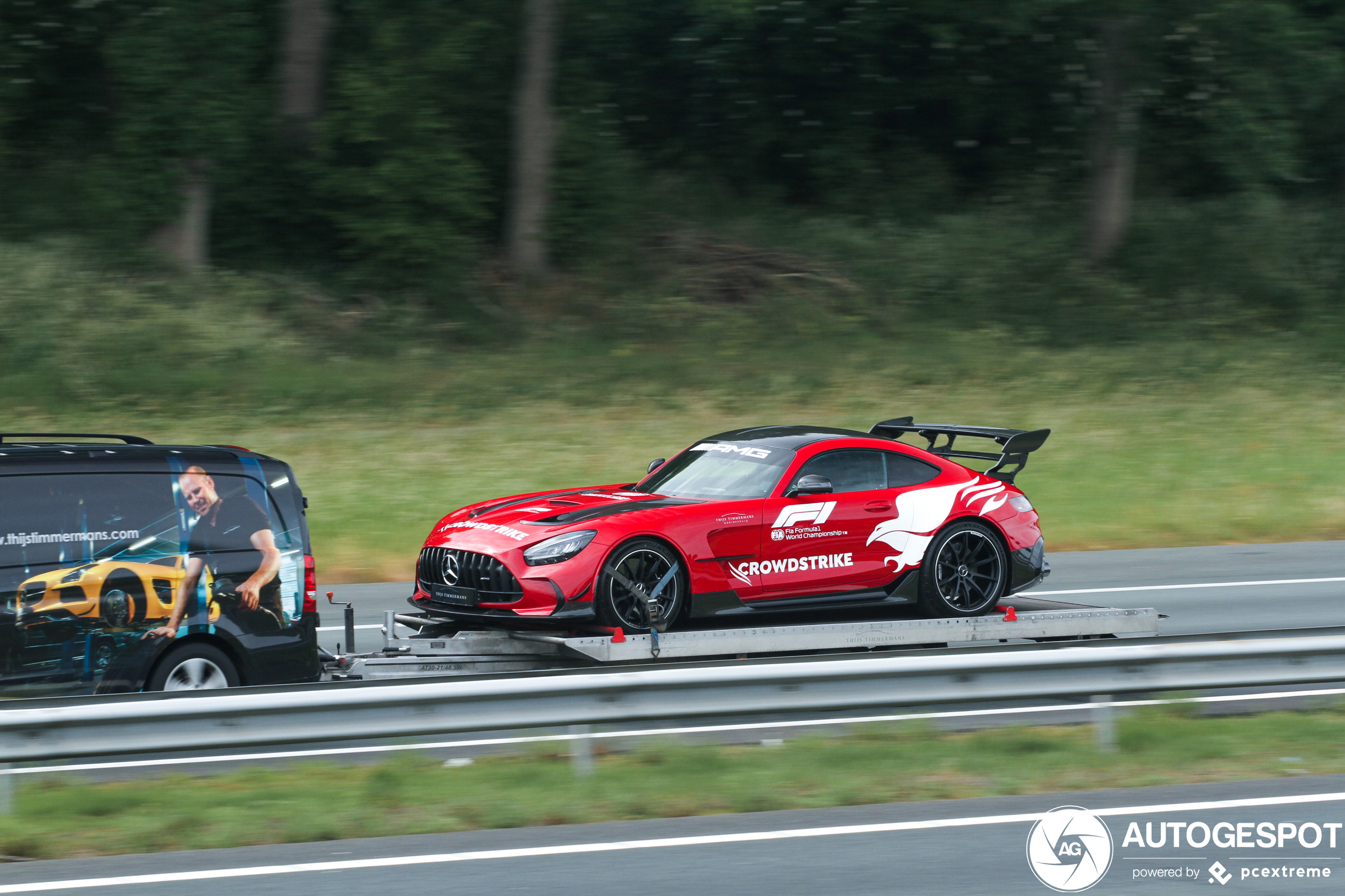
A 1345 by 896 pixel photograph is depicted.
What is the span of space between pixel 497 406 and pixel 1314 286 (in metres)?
18.4

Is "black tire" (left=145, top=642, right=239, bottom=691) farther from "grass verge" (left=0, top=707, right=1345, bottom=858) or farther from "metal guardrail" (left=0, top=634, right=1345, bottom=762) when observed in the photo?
"metal guardrail" (left=0, top=634, right=1345, bottom=762)

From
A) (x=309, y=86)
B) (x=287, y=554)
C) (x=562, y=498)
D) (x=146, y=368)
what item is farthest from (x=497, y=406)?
(x=287, y=554)

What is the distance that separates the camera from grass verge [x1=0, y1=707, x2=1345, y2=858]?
6512 mm

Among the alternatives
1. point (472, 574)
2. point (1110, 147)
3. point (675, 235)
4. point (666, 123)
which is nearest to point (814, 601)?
point (472, 574)

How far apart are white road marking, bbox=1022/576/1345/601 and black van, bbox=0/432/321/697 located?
7368 millimetres

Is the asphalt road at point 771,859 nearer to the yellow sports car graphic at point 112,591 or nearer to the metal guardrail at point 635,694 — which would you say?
the metal guardrail at point 635,694

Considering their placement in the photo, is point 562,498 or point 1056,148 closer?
point 562,498

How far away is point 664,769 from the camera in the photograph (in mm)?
7406

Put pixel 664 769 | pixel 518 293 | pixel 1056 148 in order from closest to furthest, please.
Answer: pixel 664 769
pixel 518 293
pixel 1056 148

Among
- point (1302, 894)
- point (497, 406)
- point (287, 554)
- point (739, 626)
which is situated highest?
point (497, 406)

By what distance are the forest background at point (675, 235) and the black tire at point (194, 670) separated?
886 cm

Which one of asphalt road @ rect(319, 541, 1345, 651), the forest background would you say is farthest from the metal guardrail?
the forest background

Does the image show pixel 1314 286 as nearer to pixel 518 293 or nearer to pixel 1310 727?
pixel 518 293

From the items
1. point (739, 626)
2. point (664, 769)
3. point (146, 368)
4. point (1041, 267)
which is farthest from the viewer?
point (1041, 267)
